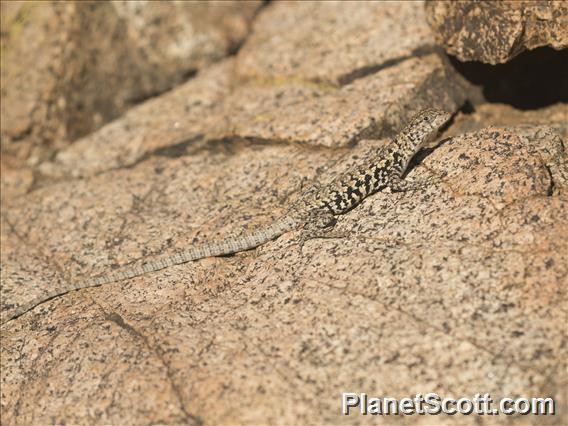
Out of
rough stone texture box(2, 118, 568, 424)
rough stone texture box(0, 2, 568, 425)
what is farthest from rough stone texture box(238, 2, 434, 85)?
rough stone texture box(2, 118, 568, 424)

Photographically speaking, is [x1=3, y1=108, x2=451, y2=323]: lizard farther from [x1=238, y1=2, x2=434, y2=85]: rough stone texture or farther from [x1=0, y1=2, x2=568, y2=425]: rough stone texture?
[x1=238, y1=2, x2=434, y2=85]: rough stone texture

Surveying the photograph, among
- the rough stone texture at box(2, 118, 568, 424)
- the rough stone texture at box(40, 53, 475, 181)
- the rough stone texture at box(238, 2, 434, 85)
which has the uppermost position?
the rough stone texture at box(238, 2, 434, 85)

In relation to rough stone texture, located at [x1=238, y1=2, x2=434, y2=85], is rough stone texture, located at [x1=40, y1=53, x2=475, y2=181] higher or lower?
lower

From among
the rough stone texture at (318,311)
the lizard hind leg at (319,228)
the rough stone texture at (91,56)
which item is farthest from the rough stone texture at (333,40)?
the lizard hind leg at (319,228)

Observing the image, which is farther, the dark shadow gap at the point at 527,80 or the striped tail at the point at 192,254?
the dark shadow gap at the point at 527,80

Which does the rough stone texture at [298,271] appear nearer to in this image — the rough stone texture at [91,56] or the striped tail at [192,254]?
the striped tail at [192,254]

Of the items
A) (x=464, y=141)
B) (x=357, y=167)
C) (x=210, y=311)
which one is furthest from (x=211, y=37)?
(x=210, y=311)

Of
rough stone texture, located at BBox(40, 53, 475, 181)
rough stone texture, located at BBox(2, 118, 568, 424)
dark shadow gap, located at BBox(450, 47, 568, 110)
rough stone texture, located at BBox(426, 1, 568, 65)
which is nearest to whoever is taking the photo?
rough stone texture, located at BBox(2, 118, 568, 424)
